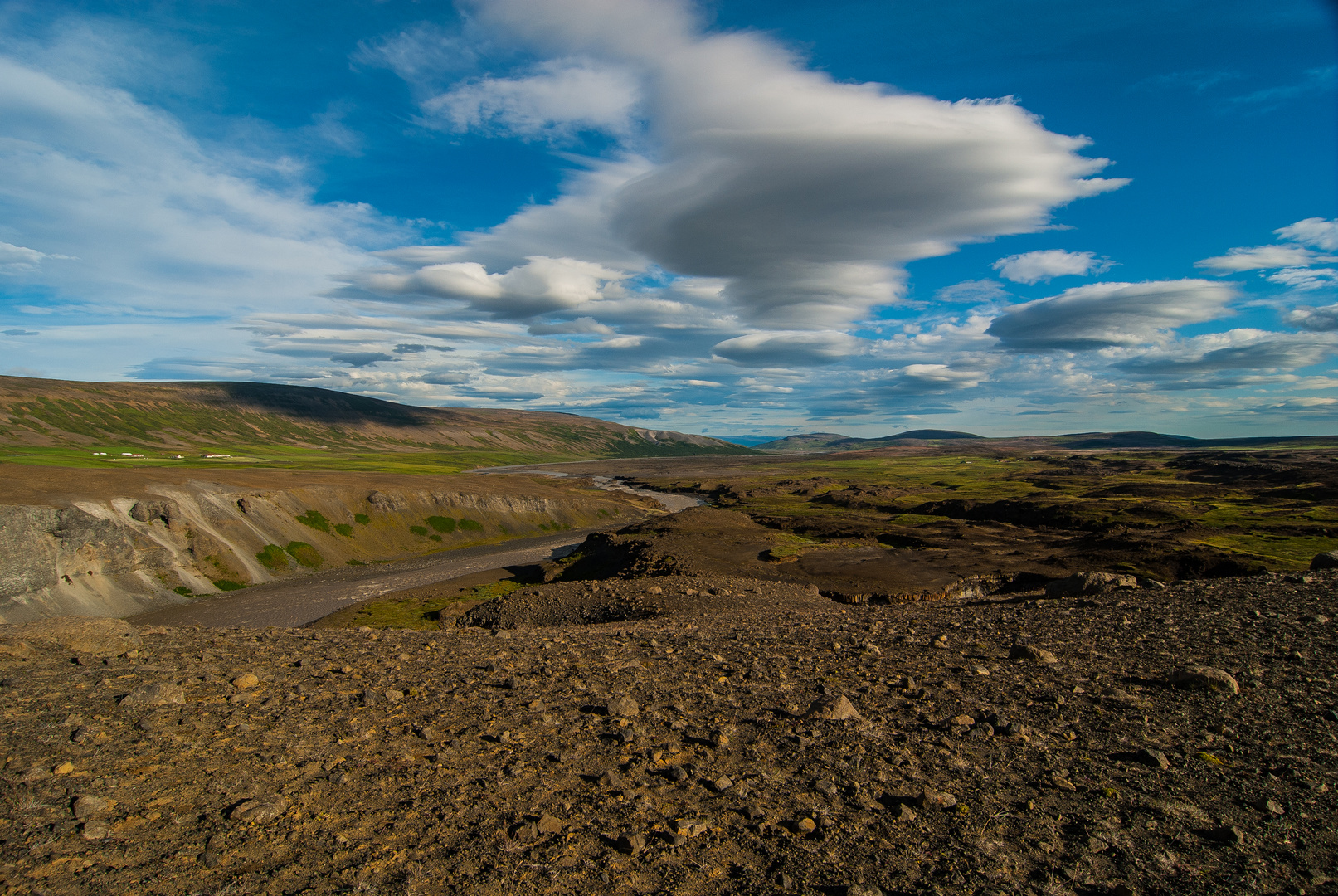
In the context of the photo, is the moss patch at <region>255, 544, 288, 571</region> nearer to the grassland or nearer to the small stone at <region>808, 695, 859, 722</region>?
the grassland

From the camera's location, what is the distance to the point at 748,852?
7617 millimetres

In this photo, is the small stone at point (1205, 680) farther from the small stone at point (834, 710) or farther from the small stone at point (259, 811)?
the small stone at point (259, 811)

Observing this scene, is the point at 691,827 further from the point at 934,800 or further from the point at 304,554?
the point at 304,554

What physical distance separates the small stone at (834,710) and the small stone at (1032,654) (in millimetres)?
5704

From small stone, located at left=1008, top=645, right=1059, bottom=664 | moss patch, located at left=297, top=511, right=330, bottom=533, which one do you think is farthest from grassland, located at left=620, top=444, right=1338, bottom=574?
moss patch, located at left=297, top=511, right=330, bottom=533

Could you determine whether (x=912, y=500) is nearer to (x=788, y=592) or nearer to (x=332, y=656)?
(x=788, y=592)

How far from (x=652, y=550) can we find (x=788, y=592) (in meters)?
19.6

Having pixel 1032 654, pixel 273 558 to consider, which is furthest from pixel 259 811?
pixel 273 558

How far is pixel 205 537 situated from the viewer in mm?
59656

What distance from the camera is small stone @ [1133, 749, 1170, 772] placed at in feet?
30.5

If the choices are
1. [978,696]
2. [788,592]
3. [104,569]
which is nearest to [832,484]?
[788,592]

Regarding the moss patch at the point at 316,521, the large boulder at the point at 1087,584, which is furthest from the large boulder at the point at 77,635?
the moss patch at the point at 316,521

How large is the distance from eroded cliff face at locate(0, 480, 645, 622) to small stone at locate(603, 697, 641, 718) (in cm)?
Answer: 5330

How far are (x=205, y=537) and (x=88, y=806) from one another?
2526 inches
